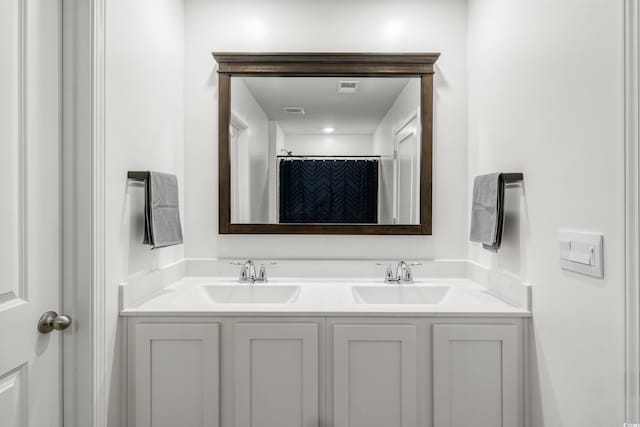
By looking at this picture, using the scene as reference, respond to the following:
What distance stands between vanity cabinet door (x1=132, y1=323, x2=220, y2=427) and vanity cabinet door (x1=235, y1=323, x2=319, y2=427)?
3.5 inches

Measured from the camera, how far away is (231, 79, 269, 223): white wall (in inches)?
79.8

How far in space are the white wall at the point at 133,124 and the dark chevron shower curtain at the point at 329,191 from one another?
57 centimetres

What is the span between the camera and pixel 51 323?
116cm

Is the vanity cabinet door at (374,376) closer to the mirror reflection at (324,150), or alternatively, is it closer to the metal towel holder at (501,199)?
the metal towel holder at (501,199)

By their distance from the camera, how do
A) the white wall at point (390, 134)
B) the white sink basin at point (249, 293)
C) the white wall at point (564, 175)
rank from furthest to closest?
1. the white wall at point (390, 134)
2. the white sink basin at point (249, 293)
3. the white wall at point (564, 175)

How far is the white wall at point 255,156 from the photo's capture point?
2.03m

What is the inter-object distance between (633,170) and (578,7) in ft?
1.73

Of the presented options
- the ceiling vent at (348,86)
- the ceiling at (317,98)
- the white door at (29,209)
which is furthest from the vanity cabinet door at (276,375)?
the ceiling vent at (348,86)

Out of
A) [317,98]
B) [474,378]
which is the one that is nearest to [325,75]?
[317,98]

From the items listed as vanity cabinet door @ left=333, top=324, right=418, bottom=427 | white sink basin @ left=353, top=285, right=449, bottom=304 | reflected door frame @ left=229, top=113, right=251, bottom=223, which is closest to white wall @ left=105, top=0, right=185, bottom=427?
reflected door frame @ left=229, top=113, right=251, bottom=223

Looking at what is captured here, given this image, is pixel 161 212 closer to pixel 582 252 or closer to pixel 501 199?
pixel 501 199

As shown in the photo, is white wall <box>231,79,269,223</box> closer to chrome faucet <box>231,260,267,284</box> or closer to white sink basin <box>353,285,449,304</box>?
chrome faucet <box>231,260,267,284</box>

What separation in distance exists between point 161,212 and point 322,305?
74 centimetres

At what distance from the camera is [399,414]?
1403 millimetres
